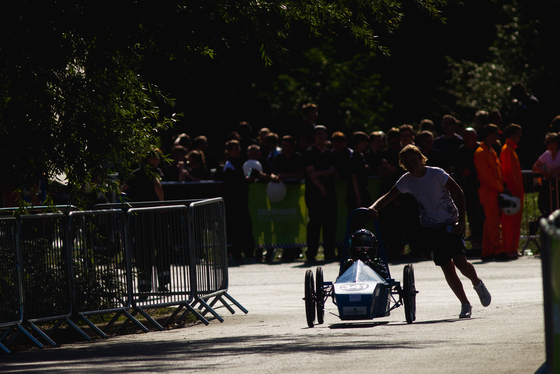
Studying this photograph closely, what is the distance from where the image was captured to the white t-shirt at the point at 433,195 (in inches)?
408

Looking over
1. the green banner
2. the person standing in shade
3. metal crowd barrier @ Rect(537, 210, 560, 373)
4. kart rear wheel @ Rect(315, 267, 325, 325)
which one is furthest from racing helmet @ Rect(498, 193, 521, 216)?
metal crowd barrier @ Rect(537, 210, 560, 373)

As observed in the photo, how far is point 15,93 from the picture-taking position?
377 inches

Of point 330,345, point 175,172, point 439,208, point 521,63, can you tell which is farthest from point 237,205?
point 521,63

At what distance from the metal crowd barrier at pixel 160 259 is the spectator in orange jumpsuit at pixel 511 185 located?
7334 millimetres

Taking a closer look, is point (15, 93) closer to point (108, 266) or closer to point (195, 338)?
point (108, 266)

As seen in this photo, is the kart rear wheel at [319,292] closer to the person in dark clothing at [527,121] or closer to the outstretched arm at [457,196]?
the outstretched arm at [457,196]

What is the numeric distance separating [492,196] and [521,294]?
4402 millimetres

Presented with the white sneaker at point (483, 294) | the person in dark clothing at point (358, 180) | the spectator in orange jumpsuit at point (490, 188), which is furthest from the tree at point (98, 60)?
the person in dark clothing at point (358, 180)

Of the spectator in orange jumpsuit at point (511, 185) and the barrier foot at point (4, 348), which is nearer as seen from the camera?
the barrier foot at point (4, 348)

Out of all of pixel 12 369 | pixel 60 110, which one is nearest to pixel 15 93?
pixel 60 110

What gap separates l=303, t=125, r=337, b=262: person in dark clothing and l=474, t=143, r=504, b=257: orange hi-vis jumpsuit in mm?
2623

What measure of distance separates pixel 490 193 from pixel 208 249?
21.9ft

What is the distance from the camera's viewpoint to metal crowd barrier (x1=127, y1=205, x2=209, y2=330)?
34.9 feet

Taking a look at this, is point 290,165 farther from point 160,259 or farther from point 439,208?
point 439,208
